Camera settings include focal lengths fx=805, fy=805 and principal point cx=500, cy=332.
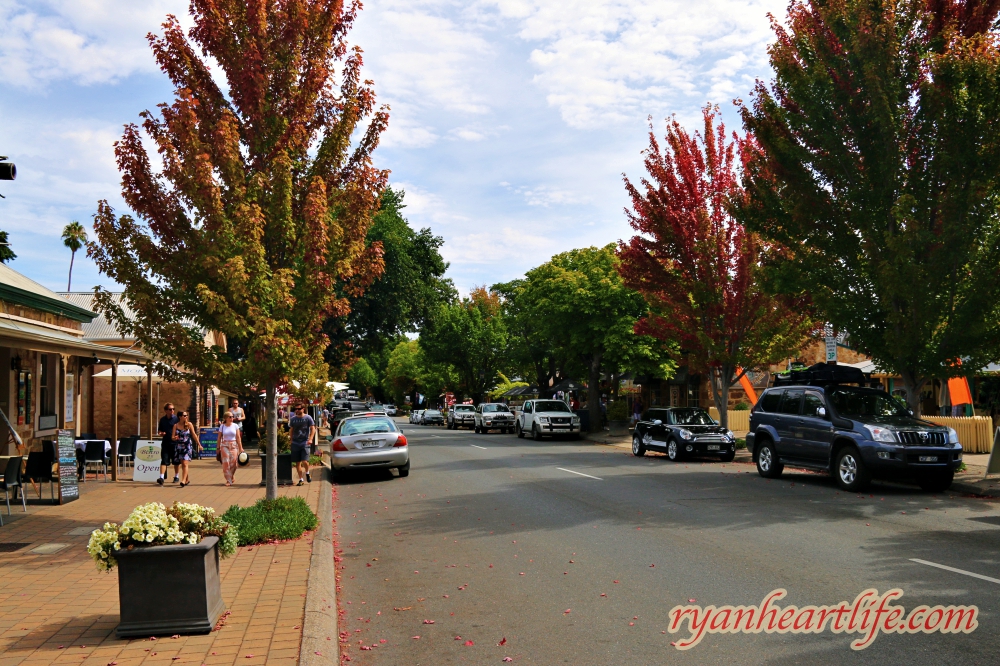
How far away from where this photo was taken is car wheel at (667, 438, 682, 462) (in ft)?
72.7

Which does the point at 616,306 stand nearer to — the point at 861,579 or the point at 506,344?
the point at 861,579

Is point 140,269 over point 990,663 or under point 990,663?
over

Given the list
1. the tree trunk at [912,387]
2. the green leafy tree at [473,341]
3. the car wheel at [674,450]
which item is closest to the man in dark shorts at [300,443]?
the car wheel at [674,450]

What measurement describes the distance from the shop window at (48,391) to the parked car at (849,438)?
16.2 m

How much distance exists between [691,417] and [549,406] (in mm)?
12547

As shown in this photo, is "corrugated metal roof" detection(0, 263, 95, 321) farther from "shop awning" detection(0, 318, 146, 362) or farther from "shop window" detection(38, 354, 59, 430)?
"shop window" detection(38, 354, 59, 430)

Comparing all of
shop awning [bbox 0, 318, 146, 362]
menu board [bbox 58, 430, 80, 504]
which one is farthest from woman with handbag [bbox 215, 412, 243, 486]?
menu board [bbox 58, 430, 80, 504]

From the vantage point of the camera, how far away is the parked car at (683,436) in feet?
72.5

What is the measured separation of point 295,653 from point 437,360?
60.1 m

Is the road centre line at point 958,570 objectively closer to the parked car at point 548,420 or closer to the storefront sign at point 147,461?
the storefront sign at point 147,461

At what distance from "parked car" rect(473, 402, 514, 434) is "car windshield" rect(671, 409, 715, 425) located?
19963 millimetres

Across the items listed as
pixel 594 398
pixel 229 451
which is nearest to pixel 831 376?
pixel 229 451

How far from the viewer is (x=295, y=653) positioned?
5.48m

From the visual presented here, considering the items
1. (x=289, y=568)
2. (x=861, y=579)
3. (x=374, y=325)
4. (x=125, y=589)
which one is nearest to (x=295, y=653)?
(x=125, y=589)
